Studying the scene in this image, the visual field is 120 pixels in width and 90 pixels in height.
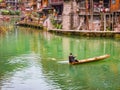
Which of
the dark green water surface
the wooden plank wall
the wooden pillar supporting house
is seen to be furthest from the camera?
the wooden pillar supporting house

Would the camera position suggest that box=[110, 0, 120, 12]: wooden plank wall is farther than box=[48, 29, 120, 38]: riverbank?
Yes

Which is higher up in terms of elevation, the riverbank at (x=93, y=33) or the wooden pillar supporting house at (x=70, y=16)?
the wooden pillar supporting house at (x=70, y=16)

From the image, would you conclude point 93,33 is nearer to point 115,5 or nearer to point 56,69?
point 115,5

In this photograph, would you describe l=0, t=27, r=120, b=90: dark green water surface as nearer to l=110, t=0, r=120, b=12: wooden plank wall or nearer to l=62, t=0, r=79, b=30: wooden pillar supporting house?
l=110, t=0, r=120, b=12: wooden plank wall

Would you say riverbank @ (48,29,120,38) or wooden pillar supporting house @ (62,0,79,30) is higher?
wooden pillar supporting house @ (62,0,79,30)

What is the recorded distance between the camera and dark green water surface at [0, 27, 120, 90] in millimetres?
23447

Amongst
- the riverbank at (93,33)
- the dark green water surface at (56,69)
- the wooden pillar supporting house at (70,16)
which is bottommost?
the dark green water surface at (56,69)

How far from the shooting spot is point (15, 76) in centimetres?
2598

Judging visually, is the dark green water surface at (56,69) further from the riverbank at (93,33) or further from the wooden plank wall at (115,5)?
the wooden plank wall at (115,5)

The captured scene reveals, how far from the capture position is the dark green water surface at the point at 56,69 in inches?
923

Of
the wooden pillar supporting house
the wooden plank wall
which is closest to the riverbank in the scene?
the wooden pillar supporting house

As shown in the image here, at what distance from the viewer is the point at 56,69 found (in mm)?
28594

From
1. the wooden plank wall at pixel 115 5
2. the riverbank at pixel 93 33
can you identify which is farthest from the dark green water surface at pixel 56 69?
the wooden plank wall at pixel 115 5

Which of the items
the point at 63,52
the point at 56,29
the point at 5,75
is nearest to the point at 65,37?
the point at 56,29
